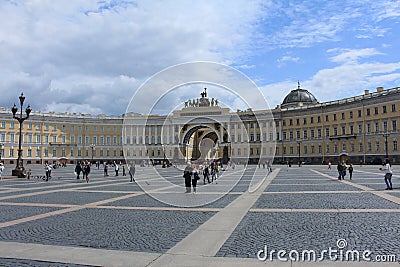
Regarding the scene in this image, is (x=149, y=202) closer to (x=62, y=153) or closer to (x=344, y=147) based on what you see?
(x=344, y=147)

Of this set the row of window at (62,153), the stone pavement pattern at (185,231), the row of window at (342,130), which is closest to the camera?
the stone pavement pattern at (185,231)

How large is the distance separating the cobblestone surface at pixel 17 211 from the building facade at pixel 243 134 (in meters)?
42.5

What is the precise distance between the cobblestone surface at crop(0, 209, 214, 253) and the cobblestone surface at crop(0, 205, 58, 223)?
1154mm

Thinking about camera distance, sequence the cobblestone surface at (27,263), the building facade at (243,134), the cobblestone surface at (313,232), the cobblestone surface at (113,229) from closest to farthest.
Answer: the cobblestone surface at (27,263) → the cobblestone surface at (313,232) → the cobblestone surface at (113,229) → the building facade at (243,134)

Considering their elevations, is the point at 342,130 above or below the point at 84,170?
above

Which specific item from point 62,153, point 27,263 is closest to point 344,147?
point 62,153

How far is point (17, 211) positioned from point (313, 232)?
385 inches

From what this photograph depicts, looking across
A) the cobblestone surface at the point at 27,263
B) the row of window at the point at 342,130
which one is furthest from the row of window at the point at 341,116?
the cobblestone surface at the point at 27,263

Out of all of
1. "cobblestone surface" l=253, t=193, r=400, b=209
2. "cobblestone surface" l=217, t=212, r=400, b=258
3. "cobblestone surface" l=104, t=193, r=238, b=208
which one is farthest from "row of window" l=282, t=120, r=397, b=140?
"cobblestone surface" l=217, t=212, r=400, b=258

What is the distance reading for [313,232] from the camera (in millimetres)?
8766

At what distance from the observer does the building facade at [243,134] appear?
6650cm

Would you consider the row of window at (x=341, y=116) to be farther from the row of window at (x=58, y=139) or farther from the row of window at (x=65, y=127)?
the row of window at (x=58, y=139)

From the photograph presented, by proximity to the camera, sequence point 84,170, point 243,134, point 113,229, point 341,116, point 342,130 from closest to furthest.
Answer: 1. point 113,229
2. point 84,170
3. point 342,130
4. point 341,116
5. point 243,134

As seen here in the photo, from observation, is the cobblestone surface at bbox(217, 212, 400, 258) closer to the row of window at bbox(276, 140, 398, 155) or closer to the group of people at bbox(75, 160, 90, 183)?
the group of people at bbox(75, 160, 90, 183)
